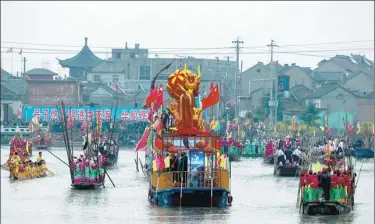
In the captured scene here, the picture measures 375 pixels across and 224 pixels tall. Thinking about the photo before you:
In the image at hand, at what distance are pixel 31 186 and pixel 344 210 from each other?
1644cm

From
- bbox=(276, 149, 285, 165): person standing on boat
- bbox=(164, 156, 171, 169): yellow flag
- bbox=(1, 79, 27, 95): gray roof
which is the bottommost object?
bbox=(164, 156, 171, 169): yellow flag

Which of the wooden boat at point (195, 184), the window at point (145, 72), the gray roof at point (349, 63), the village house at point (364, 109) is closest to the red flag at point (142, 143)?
the wooden boat at point (195, 184)

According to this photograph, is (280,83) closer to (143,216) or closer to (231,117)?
(231,117)

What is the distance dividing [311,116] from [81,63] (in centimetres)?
3171

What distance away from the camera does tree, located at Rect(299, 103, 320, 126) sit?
96.5 meters

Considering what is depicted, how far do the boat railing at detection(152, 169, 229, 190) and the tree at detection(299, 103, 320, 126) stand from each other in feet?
192

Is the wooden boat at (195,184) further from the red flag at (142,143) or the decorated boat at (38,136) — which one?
the decorated boat at (38,136)

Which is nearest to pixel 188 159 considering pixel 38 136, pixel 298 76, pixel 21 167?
pixel 21 167

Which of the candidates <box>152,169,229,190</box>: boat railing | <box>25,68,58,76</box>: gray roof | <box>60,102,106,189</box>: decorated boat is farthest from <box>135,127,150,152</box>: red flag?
<box>25,68,58,76</box>: gray roof

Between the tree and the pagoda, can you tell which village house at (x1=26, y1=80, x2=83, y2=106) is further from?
the pagoda

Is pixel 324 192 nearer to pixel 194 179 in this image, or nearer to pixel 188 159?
pixel 194 179

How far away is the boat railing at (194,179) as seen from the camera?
37.4 metres

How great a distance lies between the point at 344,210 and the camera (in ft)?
120

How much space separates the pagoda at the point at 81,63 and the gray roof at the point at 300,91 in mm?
20555
